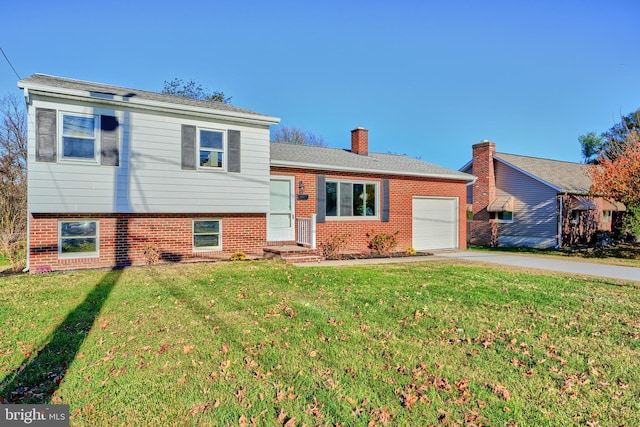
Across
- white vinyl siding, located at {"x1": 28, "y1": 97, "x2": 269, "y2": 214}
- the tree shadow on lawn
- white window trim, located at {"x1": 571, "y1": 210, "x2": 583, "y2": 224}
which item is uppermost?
white vinyl siding, located at {"x1": 28, "y1": 97, "x2": 269, "y2": 214}

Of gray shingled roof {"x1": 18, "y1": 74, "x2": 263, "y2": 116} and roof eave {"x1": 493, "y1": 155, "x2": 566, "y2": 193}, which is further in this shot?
roof eave {"x1": 493, "y1": 155, "x2": 566, "y2": 193}

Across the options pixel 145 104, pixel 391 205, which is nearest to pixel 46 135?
pixel 145 104

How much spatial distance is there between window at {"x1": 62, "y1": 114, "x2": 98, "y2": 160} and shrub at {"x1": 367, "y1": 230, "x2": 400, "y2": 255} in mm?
9295

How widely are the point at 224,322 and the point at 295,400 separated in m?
2.31

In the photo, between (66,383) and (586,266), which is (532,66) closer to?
(586,266)

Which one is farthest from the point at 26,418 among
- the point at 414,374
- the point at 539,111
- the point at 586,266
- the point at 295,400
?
the point at 539,111

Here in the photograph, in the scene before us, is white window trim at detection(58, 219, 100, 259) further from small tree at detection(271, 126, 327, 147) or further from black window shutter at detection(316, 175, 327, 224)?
small tree at detection(271, 126, 327, 147)

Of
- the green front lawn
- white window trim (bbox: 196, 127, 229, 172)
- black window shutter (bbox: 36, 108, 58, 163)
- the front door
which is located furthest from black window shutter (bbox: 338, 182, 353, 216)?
black window shutter (bbox: 36, 108, 58, 163)

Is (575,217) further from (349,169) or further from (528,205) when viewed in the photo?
(349,169)

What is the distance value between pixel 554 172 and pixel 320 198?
16.2m

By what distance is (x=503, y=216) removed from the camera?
816 inches

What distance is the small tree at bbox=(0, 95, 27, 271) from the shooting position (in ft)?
36.7

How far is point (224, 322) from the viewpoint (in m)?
5.12

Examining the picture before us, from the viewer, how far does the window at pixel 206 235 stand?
10.7 m
